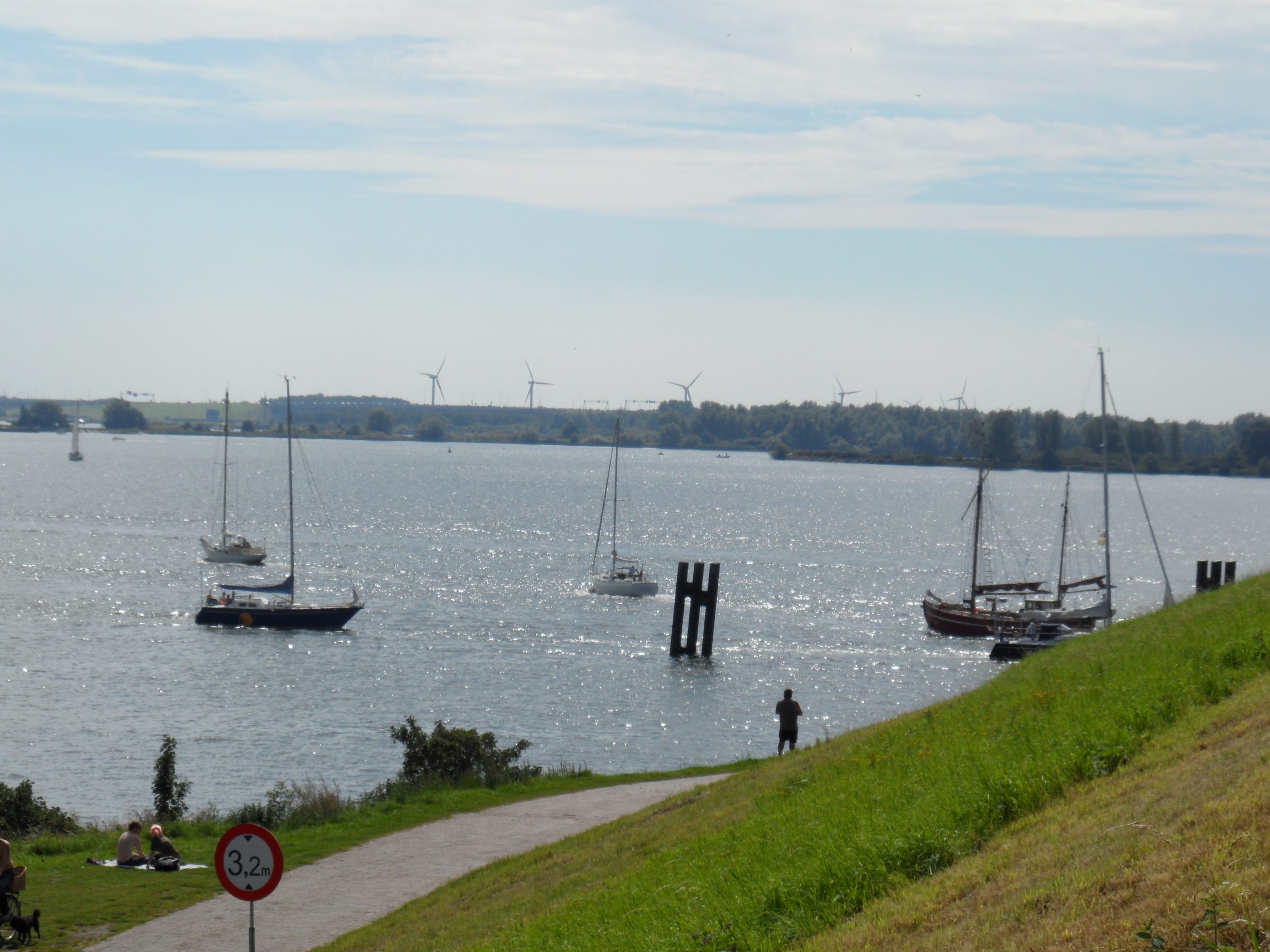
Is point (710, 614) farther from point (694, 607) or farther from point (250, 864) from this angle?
point (250, 864)

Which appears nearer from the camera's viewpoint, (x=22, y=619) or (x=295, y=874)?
(x=295, y=874)

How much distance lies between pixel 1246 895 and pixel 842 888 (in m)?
3.53

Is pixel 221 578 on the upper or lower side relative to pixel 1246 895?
lower

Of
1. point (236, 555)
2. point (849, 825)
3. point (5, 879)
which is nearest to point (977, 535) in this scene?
point (236, 555)

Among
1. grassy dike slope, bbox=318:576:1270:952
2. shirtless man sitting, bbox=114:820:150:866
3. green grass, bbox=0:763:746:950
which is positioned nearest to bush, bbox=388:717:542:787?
green grass, bbox=0:763:746:950

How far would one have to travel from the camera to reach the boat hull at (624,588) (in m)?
73.3

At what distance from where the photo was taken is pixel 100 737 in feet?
120

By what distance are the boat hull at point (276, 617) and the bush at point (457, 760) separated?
1376 inches

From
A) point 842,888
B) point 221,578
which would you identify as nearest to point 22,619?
point 221,578

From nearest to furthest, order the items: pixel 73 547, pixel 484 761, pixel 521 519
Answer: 1. pixel 484 761
2. pixel 73 547
3. pixel 521 519

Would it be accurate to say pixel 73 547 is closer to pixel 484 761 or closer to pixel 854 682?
pixel 854 682

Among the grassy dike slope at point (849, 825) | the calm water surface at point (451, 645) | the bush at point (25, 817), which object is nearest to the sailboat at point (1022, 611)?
the calm water surface at point (451, 645)

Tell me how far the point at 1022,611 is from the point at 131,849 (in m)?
52.2

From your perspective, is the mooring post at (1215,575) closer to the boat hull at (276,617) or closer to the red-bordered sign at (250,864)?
the boat hull at (276,617)
